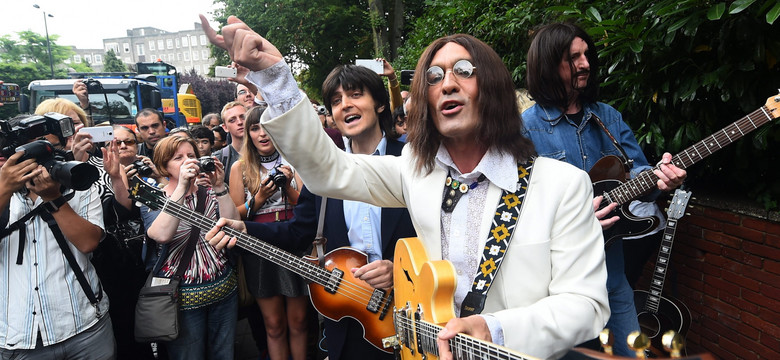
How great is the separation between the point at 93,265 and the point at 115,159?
87 centimetres

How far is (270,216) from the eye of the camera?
378cm

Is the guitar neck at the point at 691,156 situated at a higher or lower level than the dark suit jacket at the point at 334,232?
higher

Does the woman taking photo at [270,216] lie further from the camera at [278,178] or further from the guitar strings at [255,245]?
the guitar strings at [255,245]

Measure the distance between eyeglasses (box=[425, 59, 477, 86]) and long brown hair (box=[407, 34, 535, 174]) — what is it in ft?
0.08

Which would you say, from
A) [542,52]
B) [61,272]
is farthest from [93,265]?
[542,52]

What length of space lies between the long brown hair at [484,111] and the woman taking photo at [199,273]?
204 centimetres

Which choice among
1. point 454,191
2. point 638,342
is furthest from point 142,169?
point 638,342

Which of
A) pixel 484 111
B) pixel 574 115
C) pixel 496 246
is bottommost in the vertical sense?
pixel 496 246

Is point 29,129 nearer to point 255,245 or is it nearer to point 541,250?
point 255,245

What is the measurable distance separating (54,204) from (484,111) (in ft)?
7.58

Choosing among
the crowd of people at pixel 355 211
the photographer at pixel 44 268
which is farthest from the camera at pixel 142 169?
the photographer at pixel 44 268

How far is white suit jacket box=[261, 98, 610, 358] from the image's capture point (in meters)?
→ 1.39

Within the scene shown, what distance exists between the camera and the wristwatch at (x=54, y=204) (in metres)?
2.53

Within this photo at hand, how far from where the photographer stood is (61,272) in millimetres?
2629
